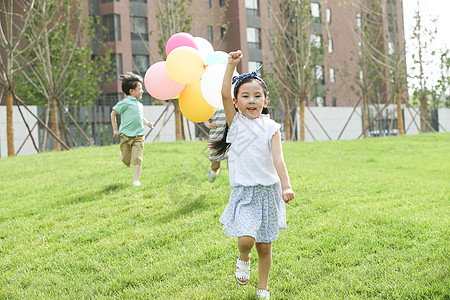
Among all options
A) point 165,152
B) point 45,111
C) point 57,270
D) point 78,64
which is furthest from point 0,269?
point 78,64

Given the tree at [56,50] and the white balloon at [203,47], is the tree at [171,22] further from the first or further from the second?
the white balloon at [203,47]

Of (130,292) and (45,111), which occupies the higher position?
(45,111)

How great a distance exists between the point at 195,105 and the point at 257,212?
1210mm

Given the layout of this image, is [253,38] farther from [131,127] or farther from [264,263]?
[264,263]

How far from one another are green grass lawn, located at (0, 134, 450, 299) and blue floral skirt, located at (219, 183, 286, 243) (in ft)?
1.76

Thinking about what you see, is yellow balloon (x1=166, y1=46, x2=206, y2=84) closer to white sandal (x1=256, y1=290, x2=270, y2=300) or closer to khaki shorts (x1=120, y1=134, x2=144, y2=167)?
white sandal (x1=256, y1=290, x2=270, y2=300)

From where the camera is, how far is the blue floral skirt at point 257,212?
3.17m

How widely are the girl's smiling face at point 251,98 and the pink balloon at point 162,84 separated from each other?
1026mm

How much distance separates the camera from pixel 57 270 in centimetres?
436

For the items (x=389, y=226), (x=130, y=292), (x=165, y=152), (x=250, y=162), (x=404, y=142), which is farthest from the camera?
(x=404, y=142)

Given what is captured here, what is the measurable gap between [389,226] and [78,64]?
17.1 m

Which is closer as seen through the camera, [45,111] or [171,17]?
[171,17]

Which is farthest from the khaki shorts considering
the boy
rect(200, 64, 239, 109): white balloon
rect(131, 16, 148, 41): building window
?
rect(131, 16, 148, 41): building window

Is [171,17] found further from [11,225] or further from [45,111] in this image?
[11,225]
